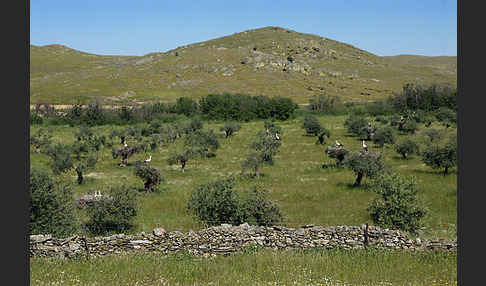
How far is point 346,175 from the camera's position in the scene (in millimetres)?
33688

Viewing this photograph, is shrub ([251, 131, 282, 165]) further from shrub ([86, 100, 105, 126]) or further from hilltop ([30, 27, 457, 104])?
hilltop ([30, 27, 457, 104])

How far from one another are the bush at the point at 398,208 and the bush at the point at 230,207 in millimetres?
5549

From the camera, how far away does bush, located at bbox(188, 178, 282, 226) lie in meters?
17.4

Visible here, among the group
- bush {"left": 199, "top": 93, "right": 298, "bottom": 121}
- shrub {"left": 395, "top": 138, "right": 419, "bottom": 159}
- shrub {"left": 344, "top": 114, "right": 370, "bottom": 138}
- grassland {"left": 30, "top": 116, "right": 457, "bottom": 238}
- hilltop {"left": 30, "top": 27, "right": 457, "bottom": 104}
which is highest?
hilltop {"left": 30, "top": 27, "right": 457, "bottom": 104}

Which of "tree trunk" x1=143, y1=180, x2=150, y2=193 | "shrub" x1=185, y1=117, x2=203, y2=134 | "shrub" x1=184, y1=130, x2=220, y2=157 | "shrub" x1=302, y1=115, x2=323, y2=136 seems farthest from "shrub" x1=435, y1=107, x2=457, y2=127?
"tree trunk" x1=143, y1=180, x2=150, y2=193

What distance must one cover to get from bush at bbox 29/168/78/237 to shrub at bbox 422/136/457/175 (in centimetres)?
2964

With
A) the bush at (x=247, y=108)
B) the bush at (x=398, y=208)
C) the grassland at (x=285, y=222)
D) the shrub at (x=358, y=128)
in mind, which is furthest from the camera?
the bush at (x=247, y=108)

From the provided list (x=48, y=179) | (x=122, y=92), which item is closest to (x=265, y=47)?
(x=122, y=92)

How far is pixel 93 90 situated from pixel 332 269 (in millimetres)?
145952

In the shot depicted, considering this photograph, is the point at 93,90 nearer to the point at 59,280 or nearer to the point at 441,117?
the point at 441,117

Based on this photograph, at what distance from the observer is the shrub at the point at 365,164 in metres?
28.8

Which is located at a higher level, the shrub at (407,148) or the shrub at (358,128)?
the shrub at (358,128)

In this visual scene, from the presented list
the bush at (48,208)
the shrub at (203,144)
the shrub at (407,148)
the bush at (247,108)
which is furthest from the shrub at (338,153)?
the bush at (247,108)

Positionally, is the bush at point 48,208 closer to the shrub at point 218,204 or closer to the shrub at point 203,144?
the shrub at point 218,204
